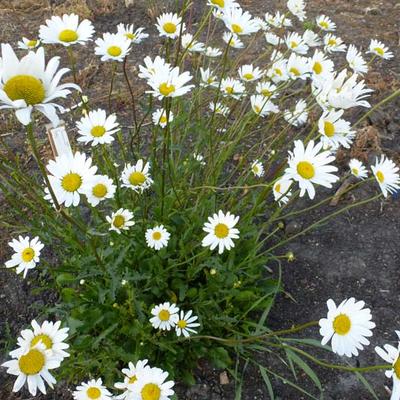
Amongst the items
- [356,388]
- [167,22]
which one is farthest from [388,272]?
[167,22]

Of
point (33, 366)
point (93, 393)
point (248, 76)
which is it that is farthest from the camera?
point (248, 76)

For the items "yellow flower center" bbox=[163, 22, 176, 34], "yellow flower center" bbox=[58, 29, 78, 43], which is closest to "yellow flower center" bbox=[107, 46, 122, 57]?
"yellow flower center" bbox=[58, 29, 78, 43]

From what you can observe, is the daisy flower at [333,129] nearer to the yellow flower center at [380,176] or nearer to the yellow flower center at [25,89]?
the yellow flower center at [380,176]

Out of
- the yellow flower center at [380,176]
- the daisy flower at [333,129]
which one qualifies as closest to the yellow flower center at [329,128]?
the daisy flower at [333,129]

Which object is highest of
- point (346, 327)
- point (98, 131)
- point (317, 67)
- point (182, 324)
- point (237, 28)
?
point (237, 28)

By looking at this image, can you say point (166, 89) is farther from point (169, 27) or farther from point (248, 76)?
point (248, 76)

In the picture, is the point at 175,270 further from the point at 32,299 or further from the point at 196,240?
the point at 32,299

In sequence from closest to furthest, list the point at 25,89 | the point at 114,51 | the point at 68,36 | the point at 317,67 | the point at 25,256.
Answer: the point at 25,89 < the point at 68,36 < the point at 114,51 < the point at 25,256 < the point at 317,67

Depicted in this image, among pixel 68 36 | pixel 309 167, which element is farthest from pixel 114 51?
pixel 309 167

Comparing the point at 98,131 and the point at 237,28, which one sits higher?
the point at 237,28
